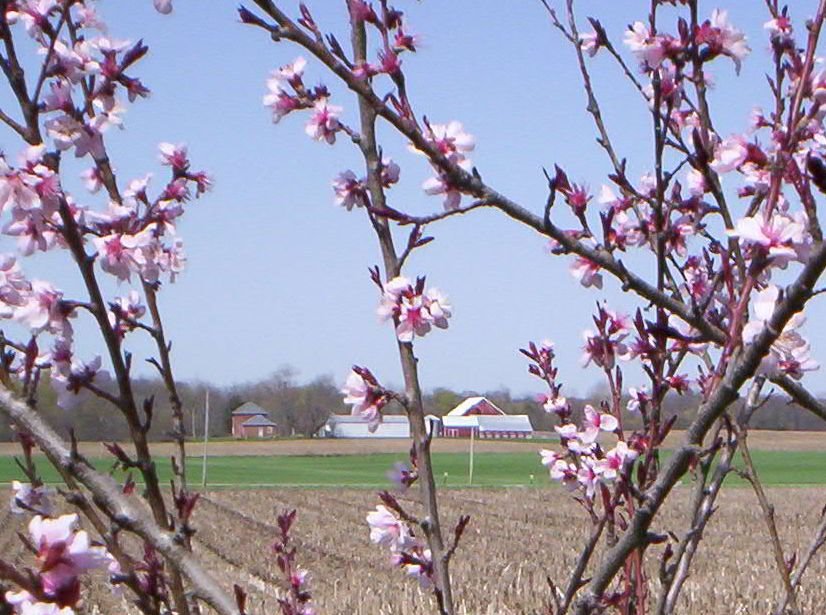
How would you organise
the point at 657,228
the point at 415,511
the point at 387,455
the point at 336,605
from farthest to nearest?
the point at 387,455 → the point at 415,511 → the point at 336,605 → the point at 657,228

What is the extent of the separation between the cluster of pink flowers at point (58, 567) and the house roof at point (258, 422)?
67543 millimetres

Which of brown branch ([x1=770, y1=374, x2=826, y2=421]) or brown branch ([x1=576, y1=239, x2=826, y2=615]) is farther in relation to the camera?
brown branch ([x1=770, y1=374, x2=826, y2=421])

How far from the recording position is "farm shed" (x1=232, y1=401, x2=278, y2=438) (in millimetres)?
66750

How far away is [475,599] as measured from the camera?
11.0 metres

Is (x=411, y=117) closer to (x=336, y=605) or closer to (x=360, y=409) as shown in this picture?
(x=360, y=409)

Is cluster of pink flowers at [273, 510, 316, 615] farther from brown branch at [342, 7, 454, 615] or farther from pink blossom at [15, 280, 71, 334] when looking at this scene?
pink blossom at [15, 280, 71, 334]

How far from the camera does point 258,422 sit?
69250mm

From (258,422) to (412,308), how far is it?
6835cm

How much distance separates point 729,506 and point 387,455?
3082 centimetres

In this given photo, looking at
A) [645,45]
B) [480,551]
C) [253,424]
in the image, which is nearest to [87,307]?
[645,45]

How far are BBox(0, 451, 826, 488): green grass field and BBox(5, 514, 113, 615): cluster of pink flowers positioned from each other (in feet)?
112

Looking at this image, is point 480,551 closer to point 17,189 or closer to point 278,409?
point 17,189

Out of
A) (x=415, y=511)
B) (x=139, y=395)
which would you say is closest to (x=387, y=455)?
(x=415, y=511)

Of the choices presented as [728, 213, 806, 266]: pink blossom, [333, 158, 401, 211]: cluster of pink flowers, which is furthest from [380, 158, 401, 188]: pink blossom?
[728, 213, 806, 266]: pink blossom
